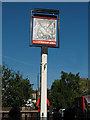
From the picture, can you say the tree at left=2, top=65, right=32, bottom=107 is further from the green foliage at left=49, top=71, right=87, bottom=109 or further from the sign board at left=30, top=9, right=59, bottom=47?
the green foliage at left=49, top=71, right=87, bottom=109

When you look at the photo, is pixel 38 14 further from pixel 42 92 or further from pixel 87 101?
pixel 87 101

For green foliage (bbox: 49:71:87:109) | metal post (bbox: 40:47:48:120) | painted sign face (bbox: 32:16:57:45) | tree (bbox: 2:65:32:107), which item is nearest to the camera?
metal post (bbox: 40:47:48:120)

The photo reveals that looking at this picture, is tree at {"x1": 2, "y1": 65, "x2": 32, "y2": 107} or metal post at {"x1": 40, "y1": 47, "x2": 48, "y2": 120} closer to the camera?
metal post at {"x1": 40, "y1": 47, "x2": 48, "y2": 120}

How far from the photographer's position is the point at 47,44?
11203mm

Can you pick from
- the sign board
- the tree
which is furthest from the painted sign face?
the tree

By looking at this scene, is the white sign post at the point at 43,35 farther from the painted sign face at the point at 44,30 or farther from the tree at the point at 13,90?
the tree at the point at 13,90

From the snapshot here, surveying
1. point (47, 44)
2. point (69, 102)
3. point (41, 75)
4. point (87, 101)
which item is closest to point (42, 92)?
point (41, 75)

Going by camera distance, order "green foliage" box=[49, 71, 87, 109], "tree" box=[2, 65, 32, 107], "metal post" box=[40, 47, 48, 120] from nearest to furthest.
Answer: "metal post" box=[40, 47, 48, 120], "tree" box=[2, 65, 32, 107], "green foliage" box=[49, 71, 87, 109]

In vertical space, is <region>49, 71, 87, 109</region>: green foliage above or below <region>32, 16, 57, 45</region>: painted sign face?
below

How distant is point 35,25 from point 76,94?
40948 millimetres

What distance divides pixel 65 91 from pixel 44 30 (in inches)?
1555

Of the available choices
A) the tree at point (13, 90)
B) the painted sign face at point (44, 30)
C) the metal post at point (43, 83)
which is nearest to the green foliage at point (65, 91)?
the tree at point (13, 90)

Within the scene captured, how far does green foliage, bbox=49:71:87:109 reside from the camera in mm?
48697

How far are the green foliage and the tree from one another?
20435 millimetres
